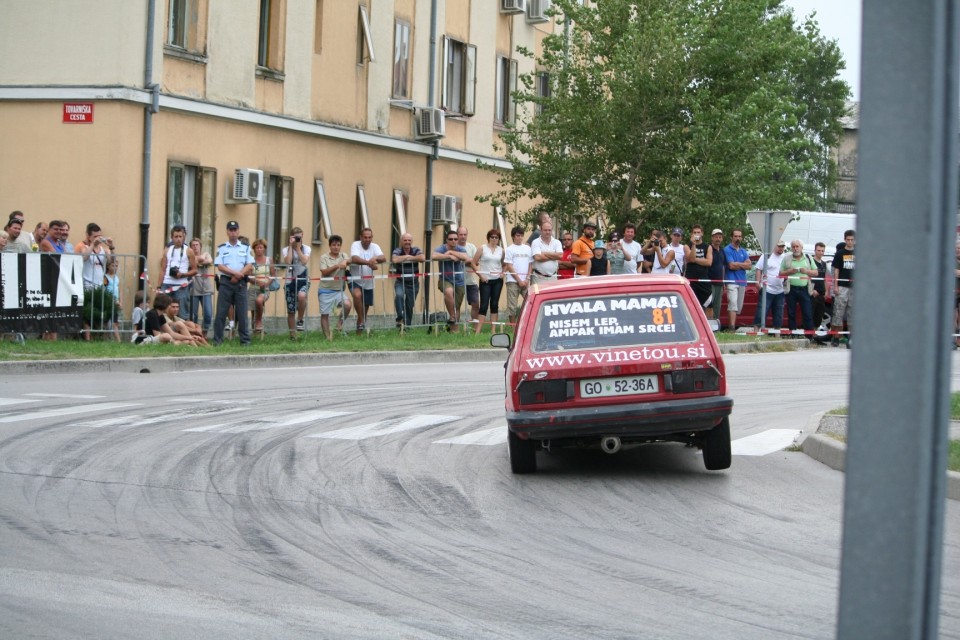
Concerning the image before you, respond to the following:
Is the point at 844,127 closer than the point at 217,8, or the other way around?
the point at 217,8

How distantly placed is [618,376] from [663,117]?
25.5 metres

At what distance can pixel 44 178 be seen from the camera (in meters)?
26.0

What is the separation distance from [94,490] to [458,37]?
97.2 ft

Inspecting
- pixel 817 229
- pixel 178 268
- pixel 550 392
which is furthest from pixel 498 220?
pixel 550 392

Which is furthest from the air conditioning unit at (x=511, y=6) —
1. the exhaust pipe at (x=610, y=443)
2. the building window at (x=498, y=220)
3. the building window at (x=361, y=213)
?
the exhaust pipe at (x=610, y=443)

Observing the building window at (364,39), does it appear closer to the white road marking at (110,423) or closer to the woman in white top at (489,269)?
the woman in white top at (489,269)

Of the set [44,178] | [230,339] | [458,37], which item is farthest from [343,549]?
[458,37]

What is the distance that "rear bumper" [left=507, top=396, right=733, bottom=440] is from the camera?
10367mm

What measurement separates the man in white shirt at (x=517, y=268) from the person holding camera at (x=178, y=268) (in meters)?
5.79

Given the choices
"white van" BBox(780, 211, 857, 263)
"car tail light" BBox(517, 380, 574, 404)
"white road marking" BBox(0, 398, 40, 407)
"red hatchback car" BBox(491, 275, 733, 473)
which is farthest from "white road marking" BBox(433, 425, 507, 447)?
"white van" BBox(780, 211, 857, 263)

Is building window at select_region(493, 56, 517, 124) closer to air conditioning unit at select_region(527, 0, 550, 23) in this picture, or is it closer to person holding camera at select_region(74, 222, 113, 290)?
air conditioning unit at select_region(527, 0, 550, 23)

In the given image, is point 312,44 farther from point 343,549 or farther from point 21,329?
point 343,549

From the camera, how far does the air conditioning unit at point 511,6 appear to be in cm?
4016

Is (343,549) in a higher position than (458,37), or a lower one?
lower
